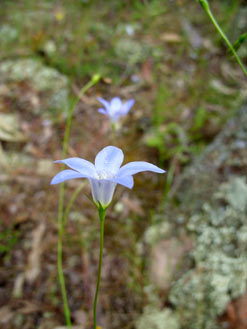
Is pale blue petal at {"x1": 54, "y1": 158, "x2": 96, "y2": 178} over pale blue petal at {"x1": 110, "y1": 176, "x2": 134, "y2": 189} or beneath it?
beneath

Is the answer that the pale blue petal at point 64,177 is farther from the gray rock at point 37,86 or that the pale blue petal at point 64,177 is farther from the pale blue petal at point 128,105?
the gray rock at point 37,86

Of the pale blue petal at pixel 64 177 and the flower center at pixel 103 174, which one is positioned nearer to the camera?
the pale blue petal at pixel 64 177

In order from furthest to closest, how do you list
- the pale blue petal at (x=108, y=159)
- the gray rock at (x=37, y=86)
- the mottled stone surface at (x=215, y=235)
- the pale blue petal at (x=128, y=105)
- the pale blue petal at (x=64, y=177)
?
the gray rock at (x=37, y=86), the pale blue petal at (x=128, y=105), the mottled stone surface at (x=215, y=235), the pale blue petal at (x=108, y=159), the pale blue petal at (x=64, y=177)

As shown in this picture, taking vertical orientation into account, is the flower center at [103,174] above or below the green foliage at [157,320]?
above

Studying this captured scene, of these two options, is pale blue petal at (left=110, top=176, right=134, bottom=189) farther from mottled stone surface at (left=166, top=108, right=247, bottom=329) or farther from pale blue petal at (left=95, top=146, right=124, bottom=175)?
mottled stone surface at (left=166, top=108, right=247, bottom=329)

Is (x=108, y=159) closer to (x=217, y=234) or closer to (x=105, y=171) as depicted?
(x=105, y=171)

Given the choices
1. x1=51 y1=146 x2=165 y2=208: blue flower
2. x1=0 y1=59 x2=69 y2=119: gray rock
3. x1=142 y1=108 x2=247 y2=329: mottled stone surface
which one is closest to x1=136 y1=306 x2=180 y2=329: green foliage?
x1=142 y1=108 x2=247 y2=329: mottled stone surface

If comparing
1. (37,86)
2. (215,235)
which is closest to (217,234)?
(215,235)

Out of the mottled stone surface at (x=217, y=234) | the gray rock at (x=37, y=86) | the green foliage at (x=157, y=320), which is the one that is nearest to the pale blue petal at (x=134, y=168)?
the mottled stone surface at (x=217, y=234)
